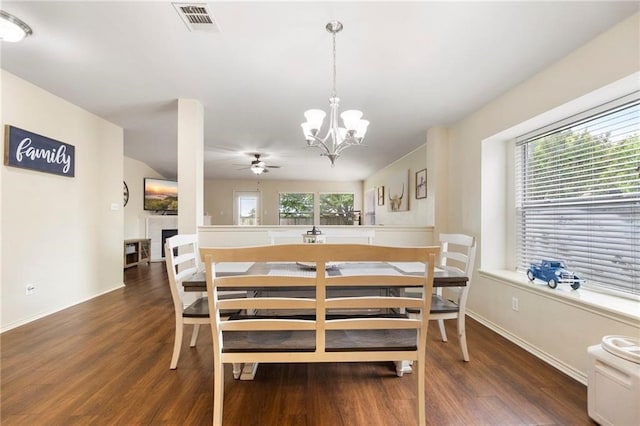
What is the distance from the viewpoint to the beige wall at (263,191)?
373 inches

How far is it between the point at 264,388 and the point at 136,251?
5819 millimetres

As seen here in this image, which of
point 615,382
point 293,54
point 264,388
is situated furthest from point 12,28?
point 615,382

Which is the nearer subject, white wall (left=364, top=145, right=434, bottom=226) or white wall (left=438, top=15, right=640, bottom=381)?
white wall (left=438, top=15, right=640, bottom=381)

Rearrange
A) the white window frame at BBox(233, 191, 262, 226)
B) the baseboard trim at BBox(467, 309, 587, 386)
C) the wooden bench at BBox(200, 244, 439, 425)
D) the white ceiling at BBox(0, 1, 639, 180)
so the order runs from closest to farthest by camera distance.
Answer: the wooden bench at BBox(200, 244, 439, 425)
the white ceiling at BBox(0, 1, 639, 180)
the baseboard trim at BBox(467, 309, 587, 386)
the white window frame at BBox(233, 191, 262, 226)

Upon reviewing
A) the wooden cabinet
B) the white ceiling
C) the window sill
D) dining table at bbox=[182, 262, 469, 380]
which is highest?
the white ceiling

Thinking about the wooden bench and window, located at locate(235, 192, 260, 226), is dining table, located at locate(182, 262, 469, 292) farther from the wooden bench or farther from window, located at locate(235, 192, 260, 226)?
window, located at locate(235, 192, 260, 226)

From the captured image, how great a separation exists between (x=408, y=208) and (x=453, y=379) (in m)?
4.08

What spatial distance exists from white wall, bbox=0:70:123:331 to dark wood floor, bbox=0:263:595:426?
64 centimetres

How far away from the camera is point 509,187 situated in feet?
10.2

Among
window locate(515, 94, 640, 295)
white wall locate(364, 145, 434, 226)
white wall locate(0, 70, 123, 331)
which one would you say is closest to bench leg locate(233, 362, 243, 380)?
white wall locate(0, 70, 123, 331)

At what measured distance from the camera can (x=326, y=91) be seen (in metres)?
2.96

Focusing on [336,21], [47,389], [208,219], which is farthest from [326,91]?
[208,219]

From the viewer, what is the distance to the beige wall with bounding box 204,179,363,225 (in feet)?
31.1

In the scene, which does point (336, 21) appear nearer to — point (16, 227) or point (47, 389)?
point (47, 389)
